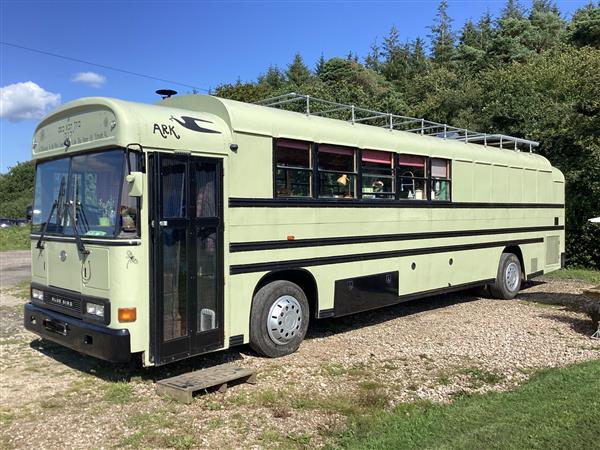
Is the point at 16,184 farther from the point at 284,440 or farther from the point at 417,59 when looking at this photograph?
the point at 284,440

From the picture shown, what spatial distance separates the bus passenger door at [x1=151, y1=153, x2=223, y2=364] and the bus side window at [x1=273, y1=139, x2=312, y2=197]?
93 centimetres

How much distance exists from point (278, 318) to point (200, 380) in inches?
56.3

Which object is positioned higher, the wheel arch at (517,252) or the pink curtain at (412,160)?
the pink curtain at (412,160)

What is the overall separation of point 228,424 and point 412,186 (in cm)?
520

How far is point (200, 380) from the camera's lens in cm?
555

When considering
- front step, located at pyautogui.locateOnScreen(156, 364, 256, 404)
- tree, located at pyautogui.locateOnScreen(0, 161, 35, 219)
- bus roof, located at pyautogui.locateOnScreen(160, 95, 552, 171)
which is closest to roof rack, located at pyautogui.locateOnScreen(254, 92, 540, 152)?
bus roof, located at pyautogui.locateOnScreen(160, 95, 552, 171)

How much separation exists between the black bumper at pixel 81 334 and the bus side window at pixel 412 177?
4.90m

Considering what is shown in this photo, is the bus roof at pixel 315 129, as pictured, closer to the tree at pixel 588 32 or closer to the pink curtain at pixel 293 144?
the pink curtain at pixel 293 144

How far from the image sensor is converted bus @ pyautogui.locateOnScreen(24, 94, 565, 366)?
5332 mm

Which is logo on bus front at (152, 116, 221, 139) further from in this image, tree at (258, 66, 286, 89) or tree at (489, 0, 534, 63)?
tree at (258, 66, 286, 89)

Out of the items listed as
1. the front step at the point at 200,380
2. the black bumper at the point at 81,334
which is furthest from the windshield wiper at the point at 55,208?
the front step at the point at 200,380

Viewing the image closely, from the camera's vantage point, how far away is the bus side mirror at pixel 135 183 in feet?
16.9

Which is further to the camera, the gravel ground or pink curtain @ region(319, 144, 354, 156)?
pink curtain @ region(319, 144, 354, 156)

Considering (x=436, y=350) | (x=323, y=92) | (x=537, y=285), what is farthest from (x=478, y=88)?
(x=436, y=350)
